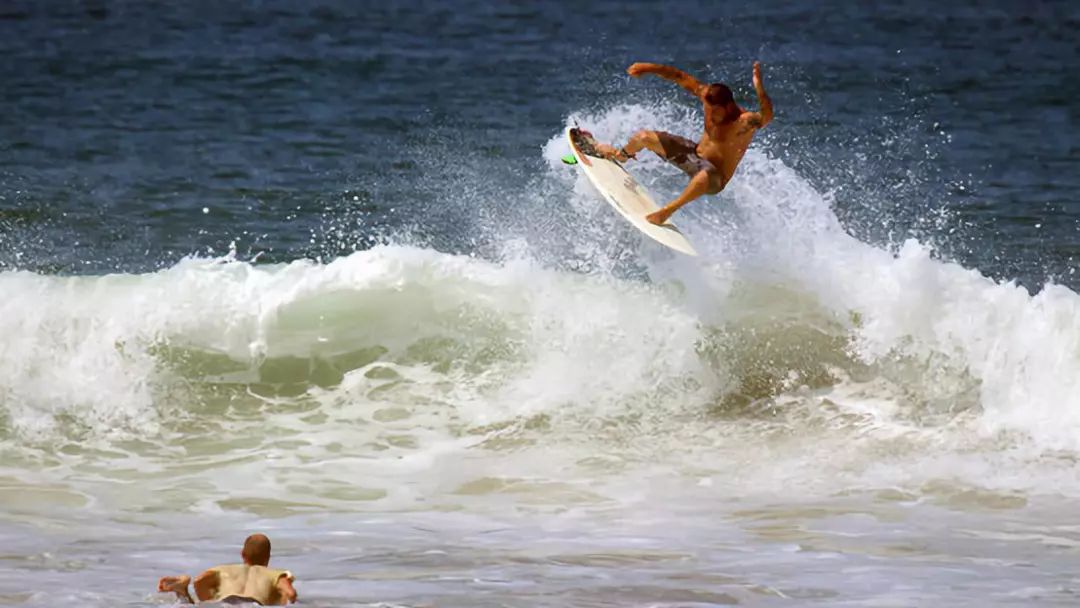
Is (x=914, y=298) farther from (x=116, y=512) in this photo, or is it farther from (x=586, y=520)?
(x=116, y=512)

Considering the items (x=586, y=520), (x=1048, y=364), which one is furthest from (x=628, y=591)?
(x=1048, y=364)

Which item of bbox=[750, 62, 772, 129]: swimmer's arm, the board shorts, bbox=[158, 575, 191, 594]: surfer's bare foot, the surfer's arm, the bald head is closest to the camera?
bbox=[158, 575, 191, 594]: surfer's bare foot

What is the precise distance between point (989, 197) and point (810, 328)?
6.90 m

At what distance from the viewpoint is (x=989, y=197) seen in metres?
19.7

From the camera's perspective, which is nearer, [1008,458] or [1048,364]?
[1008,458]

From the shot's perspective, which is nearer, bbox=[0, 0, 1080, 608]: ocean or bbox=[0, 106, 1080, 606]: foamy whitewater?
bbox=[0, 106, 1080, 606]: foamy whitewater

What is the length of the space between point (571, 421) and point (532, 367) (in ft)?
2.89

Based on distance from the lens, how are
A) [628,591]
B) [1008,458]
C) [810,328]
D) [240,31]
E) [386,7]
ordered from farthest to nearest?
[386,7] < [240,31] < [810,328] < [1008,458] < [628,591]

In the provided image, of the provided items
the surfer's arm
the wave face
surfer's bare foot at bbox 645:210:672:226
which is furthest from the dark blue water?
the surfer's arm

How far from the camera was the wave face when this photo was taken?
37.6ft

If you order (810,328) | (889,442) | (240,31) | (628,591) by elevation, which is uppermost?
(240,31)

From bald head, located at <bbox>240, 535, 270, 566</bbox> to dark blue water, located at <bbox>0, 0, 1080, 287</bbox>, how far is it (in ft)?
→ 25.2

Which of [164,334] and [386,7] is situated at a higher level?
[386,7]

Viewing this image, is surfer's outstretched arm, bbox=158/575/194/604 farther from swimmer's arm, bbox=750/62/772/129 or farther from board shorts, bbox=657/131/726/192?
board shorts, bbox=657/131/726/192
